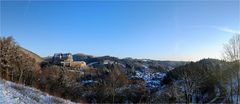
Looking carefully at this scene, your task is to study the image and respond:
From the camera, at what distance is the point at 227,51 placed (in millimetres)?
38812

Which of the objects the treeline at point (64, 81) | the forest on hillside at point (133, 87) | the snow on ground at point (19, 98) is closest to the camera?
the snow on ground at point (19, 98)

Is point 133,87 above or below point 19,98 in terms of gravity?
below

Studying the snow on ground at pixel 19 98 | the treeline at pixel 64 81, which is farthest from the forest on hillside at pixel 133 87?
the snow on ground at pixel 19 98

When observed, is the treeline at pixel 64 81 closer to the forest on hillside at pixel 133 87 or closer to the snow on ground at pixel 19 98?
the forest on hillside at pixel 133 87

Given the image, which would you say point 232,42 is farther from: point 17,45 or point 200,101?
point 17,45

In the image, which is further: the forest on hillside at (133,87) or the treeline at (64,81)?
the treeline at (64,81)

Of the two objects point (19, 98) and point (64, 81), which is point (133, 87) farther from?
point (19, 98)

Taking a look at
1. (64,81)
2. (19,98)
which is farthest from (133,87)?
(19,98)

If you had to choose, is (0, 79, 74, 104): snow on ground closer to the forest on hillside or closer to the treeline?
the forest on hillside

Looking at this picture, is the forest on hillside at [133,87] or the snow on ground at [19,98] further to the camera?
the forest on hillside at [133,87]

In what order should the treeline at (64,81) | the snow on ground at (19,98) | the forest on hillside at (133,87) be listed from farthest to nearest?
the treeline at (64,81), the forest on hillside at (133,87), the snow on ground at (19,98)

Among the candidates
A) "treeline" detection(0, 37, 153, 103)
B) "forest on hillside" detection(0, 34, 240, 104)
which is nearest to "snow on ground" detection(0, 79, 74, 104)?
"forest on hillside" detection(0, 34, 240, 104)

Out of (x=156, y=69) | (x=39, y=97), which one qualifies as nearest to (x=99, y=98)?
(x=39, y=97)

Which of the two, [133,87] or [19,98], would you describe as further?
[133,87]
